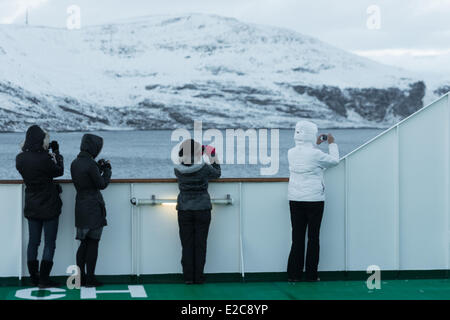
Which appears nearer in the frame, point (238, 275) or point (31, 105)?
point (238, 275)

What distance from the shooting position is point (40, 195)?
5.44 meters

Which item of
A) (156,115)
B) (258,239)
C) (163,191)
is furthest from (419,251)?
(156,115)

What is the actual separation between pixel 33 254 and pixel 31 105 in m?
74.1

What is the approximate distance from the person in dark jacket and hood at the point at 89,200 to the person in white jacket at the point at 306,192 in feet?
4.55

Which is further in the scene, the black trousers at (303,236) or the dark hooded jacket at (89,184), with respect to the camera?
the black trousers at (303,236)

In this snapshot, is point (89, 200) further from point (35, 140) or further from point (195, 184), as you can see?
point (195, 184)

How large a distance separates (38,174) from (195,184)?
44.3 inches

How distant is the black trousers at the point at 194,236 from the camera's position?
5.69 m

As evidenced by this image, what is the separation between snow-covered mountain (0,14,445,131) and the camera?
7812 cm

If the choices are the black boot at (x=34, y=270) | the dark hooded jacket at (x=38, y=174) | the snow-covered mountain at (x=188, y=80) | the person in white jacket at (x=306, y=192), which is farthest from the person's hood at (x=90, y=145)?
the snow-covered mountain at (x=188, y=80)

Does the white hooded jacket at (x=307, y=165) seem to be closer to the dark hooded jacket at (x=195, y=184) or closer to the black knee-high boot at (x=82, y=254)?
the dark hooded jacket at (x=195, y=184)

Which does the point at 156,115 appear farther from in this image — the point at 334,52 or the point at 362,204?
the point at 362,204

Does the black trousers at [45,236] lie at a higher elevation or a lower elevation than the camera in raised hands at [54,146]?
lower
